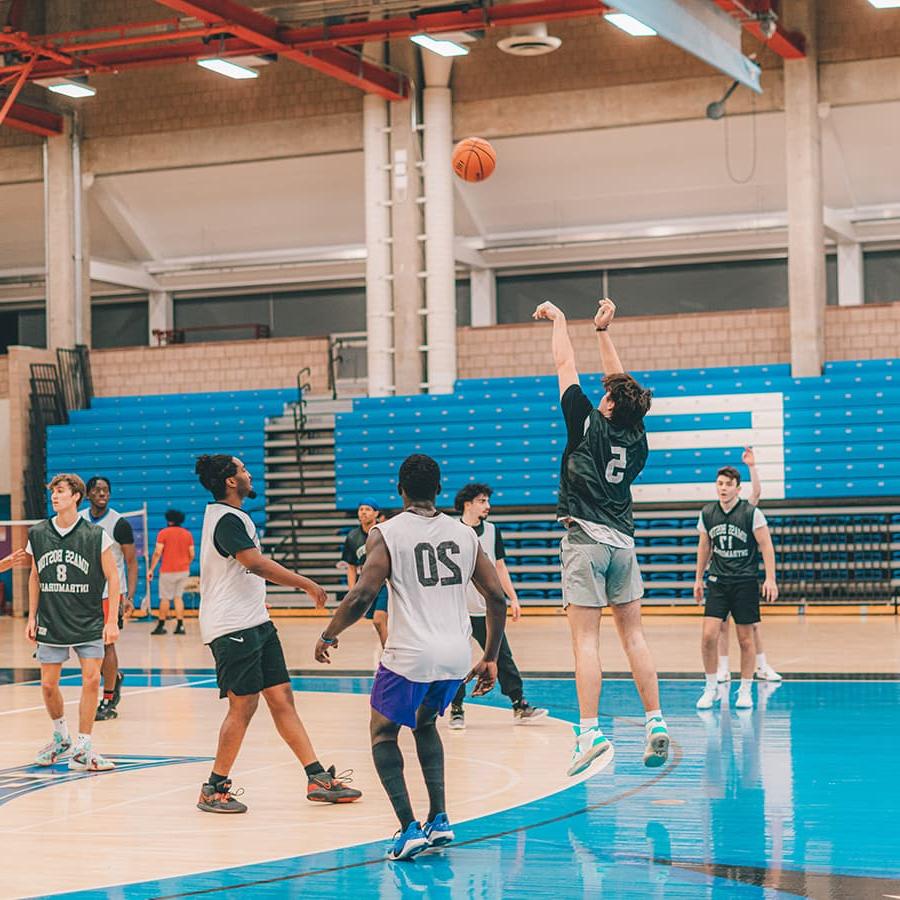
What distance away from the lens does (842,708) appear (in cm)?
1145

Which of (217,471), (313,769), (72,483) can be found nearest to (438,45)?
(72,483)

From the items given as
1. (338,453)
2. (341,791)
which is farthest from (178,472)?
(341,791)

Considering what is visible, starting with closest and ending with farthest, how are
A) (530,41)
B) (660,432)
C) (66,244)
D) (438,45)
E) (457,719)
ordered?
(457,719), (438,45), (530,41), (660,432), (66,244)

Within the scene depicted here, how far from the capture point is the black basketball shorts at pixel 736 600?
466 inches

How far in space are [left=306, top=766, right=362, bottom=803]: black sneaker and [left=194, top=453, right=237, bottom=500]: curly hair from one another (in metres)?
1.63

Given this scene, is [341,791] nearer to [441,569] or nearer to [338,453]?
[441,569]

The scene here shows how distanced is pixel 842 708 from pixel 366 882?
6.24m

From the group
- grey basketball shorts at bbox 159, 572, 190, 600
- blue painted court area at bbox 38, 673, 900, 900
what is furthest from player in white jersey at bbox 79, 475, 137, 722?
grey basketball shorts at bbox 159, 572, 190, 600

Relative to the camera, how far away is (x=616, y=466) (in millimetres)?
7691

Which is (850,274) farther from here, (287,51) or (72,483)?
(72,483)

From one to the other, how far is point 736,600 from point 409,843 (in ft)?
19.3

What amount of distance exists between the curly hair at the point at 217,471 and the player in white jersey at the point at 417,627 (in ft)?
5.00

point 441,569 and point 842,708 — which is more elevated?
point 441,569

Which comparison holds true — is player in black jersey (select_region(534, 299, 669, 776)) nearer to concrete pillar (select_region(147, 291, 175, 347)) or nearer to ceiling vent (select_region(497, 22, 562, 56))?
ceiling vent (select_region(497, 22, 562, 56))
